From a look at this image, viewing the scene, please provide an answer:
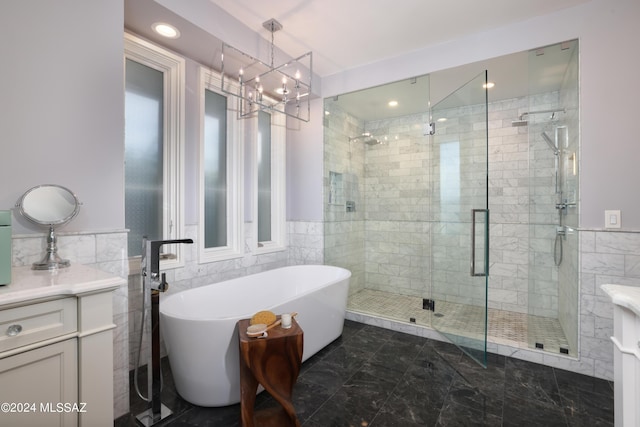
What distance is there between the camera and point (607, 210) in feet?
7.22

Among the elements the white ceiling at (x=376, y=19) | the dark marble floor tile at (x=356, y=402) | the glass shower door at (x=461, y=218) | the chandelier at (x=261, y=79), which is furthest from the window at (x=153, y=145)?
the glass shower door at (x=461, y=218)

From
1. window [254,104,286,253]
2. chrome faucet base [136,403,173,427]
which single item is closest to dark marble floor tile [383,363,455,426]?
chrome faucet base [136,403,173,427]

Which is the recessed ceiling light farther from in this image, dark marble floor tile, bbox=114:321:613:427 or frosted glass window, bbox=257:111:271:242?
dark marble floor tile, bbox=114:321:613:427

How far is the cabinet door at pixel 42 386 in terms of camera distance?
97 cm

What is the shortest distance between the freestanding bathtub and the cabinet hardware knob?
828mm

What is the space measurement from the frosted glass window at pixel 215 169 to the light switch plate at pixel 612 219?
3228 millimetres

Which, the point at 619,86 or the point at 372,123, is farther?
the point at 372,123

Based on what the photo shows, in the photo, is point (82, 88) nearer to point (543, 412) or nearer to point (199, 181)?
point (199, 181)

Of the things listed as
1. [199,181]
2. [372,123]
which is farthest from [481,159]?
[199,181]

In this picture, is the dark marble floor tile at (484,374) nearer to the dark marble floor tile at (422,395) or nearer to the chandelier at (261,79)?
the dark marble floor tile at (422,395)

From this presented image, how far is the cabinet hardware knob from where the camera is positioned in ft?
3.16

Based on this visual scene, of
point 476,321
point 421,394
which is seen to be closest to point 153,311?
point 421,394

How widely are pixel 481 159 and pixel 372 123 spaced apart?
2135 millimetres

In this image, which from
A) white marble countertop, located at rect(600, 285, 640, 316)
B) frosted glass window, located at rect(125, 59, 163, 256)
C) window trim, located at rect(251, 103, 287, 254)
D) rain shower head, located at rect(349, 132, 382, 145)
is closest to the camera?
white marble countertop, located at rect(600, 285, 640, 316)
